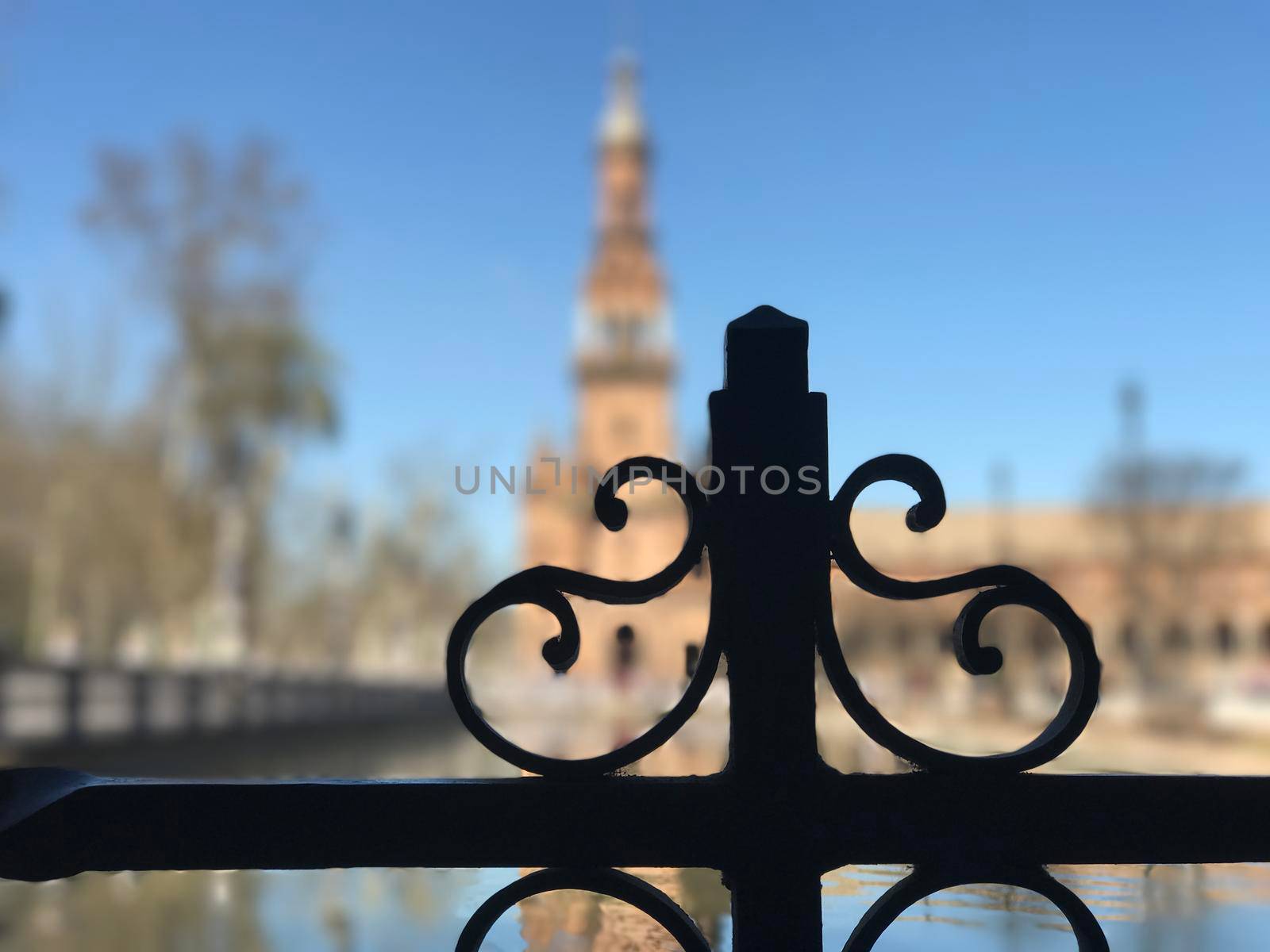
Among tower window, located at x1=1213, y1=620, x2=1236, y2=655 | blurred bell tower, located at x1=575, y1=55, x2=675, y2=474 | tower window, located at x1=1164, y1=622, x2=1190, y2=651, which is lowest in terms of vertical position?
tower window, located at x1=1213, y1=620, x2=1236, y2=655

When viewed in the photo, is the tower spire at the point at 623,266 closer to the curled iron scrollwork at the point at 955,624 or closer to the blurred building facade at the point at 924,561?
the blurred building facade at the point at 924,561

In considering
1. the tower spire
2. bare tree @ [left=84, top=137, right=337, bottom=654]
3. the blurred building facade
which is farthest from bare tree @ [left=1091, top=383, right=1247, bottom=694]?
the tower spire

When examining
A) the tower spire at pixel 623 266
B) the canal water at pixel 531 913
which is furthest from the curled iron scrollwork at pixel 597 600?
the tower spire at pixel 623 266

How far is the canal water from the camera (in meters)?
1.02

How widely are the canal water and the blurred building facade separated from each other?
0.77ft

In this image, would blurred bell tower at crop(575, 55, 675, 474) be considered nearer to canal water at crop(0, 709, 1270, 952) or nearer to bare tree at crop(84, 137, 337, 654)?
bare tree at crop(84, 137, 337, 654)

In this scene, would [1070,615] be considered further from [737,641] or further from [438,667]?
[438,667]

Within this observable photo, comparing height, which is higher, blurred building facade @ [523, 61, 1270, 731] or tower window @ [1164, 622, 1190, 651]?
blurred building facade @ [523, 61, 1270, 731]

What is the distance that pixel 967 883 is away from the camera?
2.67 ft

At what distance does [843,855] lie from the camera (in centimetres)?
78

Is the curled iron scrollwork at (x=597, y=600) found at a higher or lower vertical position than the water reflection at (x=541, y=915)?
higher

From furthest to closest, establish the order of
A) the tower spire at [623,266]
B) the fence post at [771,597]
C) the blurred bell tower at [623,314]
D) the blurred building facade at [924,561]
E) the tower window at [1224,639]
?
the tower spire at [623,266] < the blurred bell tower at [623,314] < the tower window at [1224,639] < the blurred building facade at [924,561] < the fence post at [771,597]

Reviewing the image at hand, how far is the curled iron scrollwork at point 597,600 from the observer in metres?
0.78

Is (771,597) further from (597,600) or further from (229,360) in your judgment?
(229,360)
